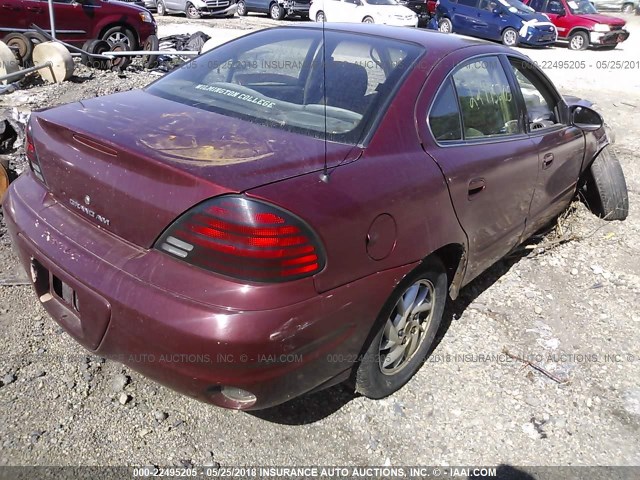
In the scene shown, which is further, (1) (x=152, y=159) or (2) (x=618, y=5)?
(2) (x=618, y=5)

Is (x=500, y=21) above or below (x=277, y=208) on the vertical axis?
below

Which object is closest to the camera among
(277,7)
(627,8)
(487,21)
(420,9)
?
(487,21)

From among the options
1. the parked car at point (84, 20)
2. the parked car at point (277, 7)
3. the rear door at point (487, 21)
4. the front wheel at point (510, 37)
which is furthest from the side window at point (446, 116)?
the parked car at point (277, 7)

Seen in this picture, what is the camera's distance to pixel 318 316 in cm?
205

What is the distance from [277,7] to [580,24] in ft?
40.4

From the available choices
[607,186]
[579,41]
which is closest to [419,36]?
[607,186]

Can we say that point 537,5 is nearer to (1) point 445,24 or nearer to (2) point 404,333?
(1) point 445,24

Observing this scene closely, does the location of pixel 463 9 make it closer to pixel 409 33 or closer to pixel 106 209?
pixel 409 33

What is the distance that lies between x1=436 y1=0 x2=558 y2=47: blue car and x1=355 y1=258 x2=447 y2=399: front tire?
1839 cm

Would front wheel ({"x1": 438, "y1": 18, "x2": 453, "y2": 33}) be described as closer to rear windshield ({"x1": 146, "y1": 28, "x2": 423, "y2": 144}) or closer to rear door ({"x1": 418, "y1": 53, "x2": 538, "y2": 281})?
rear door ({"x1": 418, "y1": 53, "x2": 538, "y2": 281})

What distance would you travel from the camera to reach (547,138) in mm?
3682

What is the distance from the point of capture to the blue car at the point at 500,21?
742 inches

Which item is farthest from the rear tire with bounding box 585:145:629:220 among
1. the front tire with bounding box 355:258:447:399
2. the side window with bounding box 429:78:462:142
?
the front tire with bounding box 355:258:447:399

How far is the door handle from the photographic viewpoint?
2.85 meters
